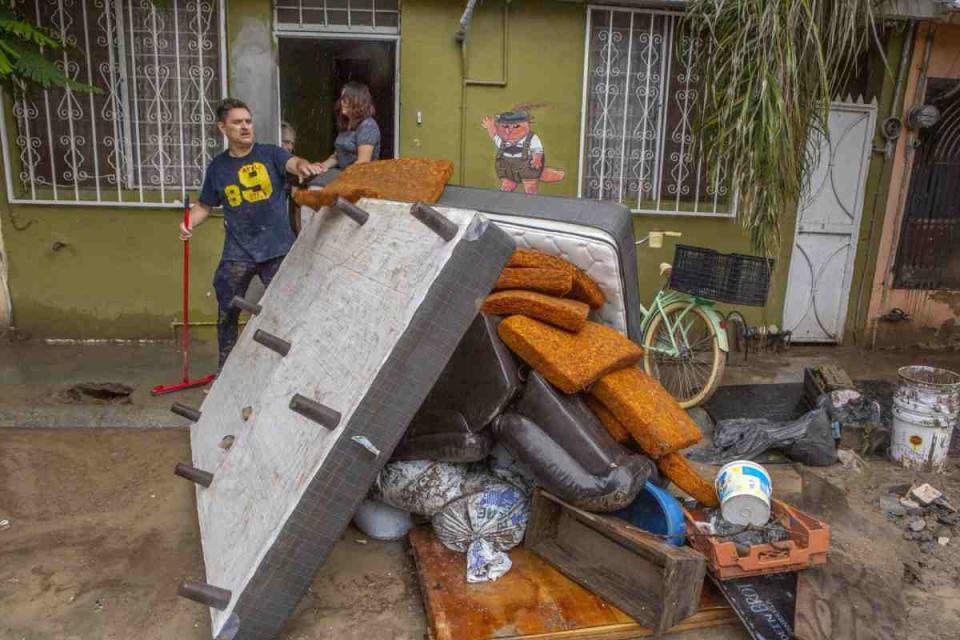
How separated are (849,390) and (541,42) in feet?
11.2

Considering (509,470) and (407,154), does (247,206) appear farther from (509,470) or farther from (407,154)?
(509,470)

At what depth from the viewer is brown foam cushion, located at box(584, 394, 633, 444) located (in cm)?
310

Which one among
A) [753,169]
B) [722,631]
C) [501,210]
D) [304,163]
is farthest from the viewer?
[753,169]

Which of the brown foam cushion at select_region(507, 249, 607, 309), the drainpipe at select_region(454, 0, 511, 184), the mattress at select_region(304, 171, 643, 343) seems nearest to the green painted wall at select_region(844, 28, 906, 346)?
the drainpipe at select_region(454, 0, 511, 184)

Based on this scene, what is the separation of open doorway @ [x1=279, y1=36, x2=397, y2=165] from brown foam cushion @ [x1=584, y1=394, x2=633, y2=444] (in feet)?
15.9

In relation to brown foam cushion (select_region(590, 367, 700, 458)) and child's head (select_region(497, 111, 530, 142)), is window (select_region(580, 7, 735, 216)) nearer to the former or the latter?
child's head (select_region(497, 111, 530, 142))

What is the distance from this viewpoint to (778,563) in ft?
9.23

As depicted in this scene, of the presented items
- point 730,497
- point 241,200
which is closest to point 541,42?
point 241,200

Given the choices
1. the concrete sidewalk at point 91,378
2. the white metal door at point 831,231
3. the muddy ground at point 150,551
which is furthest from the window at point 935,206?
the concrete sidewalk at point 91,378

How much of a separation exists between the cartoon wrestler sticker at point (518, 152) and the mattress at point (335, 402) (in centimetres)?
281

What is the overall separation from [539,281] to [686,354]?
86.0 inches

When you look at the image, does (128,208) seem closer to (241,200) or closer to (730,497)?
(241,200)

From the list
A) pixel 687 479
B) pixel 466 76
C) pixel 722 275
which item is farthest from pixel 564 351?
pixel 466 76

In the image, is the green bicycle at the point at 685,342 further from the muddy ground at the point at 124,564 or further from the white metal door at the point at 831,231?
the muddy ground at the point at 124,564
